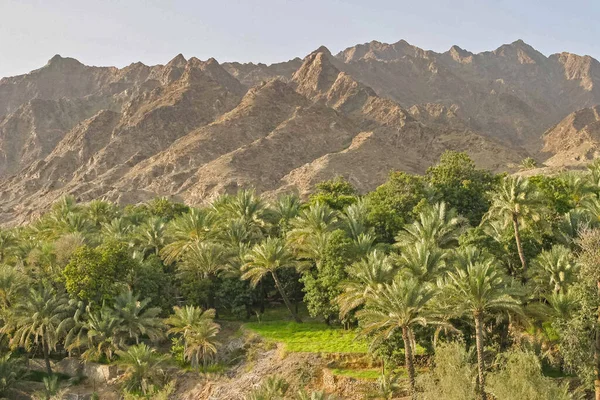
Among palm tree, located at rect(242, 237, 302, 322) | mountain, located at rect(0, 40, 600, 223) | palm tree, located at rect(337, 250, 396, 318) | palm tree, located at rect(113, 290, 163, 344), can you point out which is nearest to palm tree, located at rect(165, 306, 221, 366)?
palm tree, located at rect(113, 290, 163, 344)

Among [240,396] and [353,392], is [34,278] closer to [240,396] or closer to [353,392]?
[240,396]

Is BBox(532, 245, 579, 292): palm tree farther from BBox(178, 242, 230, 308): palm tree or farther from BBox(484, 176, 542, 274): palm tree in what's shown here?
BBox(178, 242, 230, 308): palm tree

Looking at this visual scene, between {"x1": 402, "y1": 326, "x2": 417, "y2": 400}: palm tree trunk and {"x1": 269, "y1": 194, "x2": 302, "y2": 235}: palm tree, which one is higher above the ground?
{"x1": 269, "y1": 194, "x2": 302, "y2": 235}: palm tree

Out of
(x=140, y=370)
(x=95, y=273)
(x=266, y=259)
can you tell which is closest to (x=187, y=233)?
(x=95, y=273)

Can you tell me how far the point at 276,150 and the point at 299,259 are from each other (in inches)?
3277

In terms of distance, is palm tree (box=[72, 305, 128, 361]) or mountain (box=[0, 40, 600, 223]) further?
mountain (box=[0, 40, 600, 223])

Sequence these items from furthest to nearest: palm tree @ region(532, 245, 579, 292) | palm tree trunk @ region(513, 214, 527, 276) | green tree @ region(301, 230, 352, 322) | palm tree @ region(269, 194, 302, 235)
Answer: palm tree @ region(269, 194, 302, 235) < green tree @ region(301, 230, 352, 322) < palm tree trunk @ region(513, 214, 527, 276) < palm tree @ region(532, 245, 579, 292)

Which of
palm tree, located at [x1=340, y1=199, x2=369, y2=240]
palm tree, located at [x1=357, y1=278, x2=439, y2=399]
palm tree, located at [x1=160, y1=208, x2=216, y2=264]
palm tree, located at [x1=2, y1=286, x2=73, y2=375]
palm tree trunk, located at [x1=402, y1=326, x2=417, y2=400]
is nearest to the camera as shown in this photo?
palm tree, located at [x1=357, y1=278, x2=439, y2=399]

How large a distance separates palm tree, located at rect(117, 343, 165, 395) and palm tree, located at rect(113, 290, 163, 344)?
141cm

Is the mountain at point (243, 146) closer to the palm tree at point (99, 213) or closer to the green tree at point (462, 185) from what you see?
the palm tree at point (99, 213)

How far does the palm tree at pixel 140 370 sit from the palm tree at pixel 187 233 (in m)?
8.55

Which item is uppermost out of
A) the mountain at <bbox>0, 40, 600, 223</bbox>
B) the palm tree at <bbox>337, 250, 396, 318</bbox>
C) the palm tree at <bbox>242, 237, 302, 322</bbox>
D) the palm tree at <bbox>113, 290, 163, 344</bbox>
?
the mountain at <bbox>0, 40, 600, 223</bbox>

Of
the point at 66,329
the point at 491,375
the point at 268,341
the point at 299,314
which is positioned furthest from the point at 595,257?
the point at 66,329

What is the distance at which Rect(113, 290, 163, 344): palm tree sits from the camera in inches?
1252
